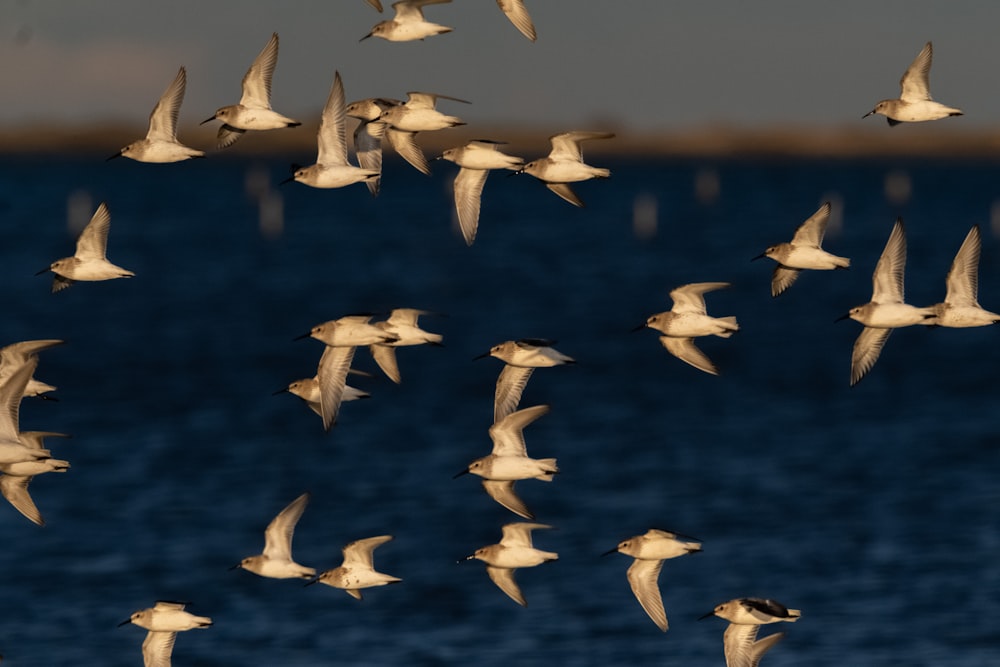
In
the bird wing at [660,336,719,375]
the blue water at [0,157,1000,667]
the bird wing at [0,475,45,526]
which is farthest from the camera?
the blue water at [0,157,1000,667]

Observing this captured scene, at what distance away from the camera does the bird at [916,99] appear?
2478 centimetres

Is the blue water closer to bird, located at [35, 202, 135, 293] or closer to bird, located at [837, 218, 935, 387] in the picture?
bird, located at [837, 218, 935, 387]

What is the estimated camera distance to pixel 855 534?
40562 millimetres

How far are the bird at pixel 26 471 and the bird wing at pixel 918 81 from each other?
11.5m

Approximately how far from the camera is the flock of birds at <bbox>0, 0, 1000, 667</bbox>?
78.8 ft

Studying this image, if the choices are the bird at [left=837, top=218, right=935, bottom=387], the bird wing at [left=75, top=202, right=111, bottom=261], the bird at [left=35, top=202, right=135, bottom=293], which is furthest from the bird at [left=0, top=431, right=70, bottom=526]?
the bird at [left=837, top=218, right=935, bottom=387]

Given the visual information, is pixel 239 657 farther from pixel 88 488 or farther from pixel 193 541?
pixel 88 488

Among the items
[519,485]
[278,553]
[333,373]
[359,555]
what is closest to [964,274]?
[333,373]

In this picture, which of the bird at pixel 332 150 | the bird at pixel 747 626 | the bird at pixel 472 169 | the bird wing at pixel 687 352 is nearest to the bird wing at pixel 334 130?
the bird at pixel 332 150

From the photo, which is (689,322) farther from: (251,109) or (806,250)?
(251,109)

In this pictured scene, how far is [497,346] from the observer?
80.8 feet

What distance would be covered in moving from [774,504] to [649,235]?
9432cm

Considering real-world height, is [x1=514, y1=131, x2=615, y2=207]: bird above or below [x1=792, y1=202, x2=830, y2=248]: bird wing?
above

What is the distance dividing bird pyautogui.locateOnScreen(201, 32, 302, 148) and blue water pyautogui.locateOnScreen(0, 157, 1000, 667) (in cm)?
1074
